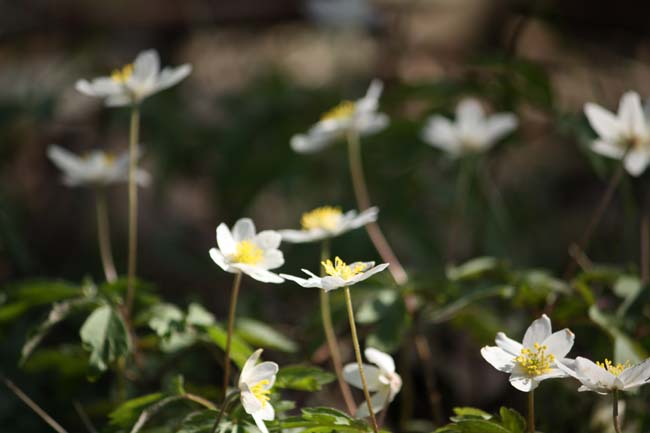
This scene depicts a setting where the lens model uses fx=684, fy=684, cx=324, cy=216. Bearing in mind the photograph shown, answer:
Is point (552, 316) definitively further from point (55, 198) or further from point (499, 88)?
point (55, 198)

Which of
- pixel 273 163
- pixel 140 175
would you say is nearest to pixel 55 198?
pixel 273 163

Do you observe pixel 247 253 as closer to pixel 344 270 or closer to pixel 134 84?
pixel 344 270

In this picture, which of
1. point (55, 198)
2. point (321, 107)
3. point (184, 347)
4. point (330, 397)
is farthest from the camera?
point (55, 198)

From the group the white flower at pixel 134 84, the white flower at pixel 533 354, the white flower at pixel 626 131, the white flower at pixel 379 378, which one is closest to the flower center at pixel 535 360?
the white flower at pixel 533 354

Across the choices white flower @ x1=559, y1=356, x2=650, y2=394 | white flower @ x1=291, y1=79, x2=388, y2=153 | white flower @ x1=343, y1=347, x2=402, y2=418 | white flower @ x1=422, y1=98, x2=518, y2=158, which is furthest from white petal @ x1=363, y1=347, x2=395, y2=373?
white flower @ x1=422, y1=98, x2=518, y2=158

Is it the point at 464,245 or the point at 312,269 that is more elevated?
the point at 312,269

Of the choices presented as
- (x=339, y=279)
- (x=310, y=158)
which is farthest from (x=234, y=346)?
(x=310, y=158)
